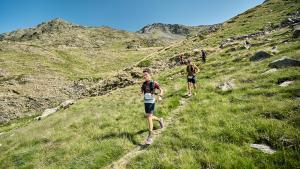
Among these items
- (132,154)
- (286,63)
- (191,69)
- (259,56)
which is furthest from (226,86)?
(132,154)

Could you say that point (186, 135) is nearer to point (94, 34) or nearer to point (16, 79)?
point (16, 79)

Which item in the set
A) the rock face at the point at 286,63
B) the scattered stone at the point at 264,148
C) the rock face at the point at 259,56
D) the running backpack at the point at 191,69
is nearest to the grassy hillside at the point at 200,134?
the scattered stone at the point at 264,148

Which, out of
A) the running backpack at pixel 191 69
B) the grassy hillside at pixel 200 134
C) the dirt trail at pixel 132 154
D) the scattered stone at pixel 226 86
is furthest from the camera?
the running backpack at pixel 191 69

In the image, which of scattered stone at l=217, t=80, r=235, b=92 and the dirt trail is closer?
the dirt trail

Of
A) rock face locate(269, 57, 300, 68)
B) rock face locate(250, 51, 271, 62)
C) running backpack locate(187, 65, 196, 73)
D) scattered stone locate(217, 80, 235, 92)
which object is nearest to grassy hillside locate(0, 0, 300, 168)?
scattered stone locate(217, 80, 235, 92)

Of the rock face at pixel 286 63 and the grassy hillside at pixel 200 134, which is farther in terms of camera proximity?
the rock face at pixel 286 63

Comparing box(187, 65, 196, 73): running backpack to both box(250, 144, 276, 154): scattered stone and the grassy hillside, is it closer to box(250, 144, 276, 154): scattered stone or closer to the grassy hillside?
the grassy hillside

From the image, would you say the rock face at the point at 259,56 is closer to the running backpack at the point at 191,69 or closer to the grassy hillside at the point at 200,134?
the grassy hillside at the point at 200,134

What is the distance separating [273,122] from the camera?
8.69 meters

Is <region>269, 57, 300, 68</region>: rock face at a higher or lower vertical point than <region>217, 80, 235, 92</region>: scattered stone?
higher

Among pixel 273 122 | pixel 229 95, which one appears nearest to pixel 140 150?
pixel 273 122

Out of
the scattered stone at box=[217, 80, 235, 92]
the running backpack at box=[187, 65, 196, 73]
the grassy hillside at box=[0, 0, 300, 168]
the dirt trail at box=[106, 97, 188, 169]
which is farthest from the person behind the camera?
the running backpack at box=[187, 65, 196, 73]

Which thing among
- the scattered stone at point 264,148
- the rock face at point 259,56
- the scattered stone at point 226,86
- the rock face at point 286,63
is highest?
the rock face at point 259,56

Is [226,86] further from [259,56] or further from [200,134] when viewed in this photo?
[259,56]
